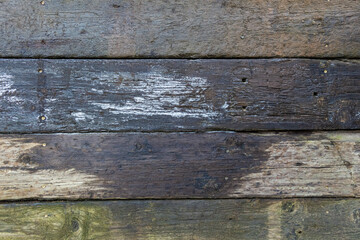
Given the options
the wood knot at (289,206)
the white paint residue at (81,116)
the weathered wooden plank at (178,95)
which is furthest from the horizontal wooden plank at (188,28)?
the wood knot at (289,206)

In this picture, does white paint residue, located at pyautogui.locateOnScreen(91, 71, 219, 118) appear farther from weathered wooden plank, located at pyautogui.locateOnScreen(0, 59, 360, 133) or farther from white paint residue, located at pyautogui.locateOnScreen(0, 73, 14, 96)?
white paint residue, located at pyautogui.locateOnScreen(0, 73, 14, 96)

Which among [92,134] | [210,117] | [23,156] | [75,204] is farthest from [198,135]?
[23,156]

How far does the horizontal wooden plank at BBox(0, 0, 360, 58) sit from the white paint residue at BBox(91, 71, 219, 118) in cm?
9

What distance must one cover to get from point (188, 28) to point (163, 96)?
0.27 metres

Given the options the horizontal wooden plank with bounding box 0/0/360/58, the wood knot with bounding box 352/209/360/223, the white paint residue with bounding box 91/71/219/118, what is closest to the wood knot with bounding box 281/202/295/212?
the wood knot with bounding box 352/209/360/223

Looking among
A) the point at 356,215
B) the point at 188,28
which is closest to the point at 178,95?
the point at 188,28

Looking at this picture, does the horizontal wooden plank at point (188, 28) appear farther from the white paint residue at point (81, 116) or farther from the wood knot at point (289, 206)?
the wood knot at point (289, 206)

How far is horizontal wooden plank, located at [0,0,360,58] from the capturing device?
1034 millimetres

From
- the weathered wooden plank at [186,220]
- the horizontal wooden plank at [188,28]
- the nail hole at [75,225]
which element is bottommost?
the nail hole at [75,225]

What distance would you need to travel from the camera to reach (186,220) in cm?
104

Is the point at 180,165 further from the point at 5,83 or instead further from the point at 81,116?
the point at 5,83

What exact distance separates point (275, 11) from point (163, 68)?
1.51 ft

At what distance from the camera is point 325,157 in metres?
1.05

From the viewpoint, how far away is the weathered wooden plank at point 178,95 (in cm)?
102
